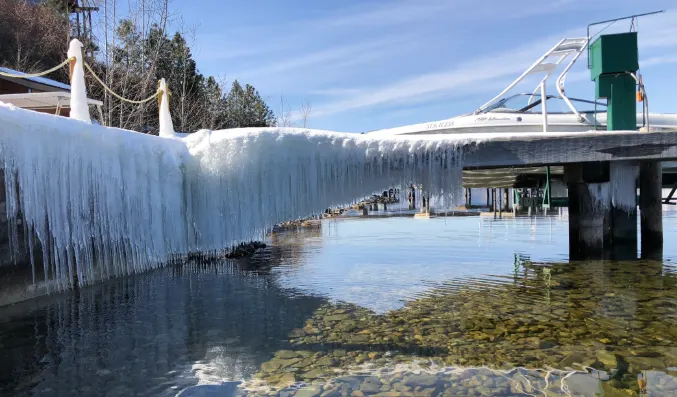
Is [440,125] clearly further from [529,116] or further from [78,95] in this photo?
[78,95]

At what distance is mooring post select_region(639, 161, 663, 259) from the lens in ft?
39.4

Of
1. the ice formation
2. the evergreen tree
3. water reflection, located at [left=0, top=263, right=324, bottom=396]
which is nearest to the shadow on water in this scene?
water reflection, located at [left=0, top=263, right=324, bottom=396]

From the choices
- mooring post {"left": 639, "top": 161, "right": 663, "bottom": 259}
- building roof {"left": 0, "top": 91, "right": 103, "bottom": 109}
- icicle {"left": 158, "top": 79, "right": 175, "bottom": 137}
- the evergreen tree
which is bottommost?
mooring post {"left": 639, "top": 161, "right": 663, "bottom": 259}

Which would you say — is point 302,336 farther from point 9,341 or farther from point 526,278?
point 526,278

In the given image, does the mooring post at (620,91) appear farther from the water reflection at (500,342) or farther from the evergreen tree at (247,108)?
the evergreen tree at (247,108)

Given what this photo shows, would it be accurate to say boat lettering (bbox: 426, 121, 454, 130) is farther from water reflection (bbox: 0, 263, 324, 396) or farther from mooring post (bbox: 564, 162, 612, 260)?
water reflection (bbox: 0, 263, 324, 396)

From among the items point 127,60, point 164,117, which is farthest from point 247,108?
point 164,117

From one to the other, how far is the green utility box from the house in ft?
36.2

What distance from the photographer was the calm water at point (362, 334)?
480 centimetres

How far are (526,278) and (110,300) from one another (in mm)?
7602

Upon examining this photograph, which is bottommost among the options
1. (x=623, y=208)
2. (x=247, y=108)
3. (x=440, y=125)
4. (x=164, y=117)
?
(x=623, y=208)

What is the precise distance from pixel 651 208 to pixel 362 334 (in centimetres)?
939

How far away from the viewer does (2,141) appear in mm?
5195

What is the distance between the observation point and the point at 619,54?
1066 centimetres
